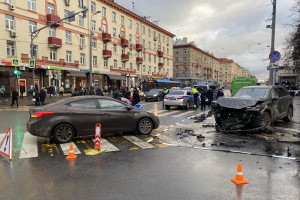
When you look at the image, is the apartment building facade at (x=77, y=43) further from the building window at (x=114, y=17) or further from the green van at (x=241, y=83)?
the green van at (x=241, y=83)

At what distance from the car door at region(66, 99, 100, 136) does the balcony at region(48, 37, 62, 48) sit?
2571 cm

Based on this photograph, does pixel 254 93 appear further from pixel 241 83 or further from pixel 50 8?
pixel 50 8

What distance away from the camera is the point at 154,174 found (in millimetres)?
4832

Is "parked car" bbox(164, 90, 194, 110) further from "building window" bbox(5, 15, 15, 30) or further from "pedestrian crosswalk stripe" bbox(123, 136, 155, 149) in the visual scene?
"building window" bbox(5, 15, 15, 30)

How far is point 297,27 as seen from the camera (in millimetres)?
22016

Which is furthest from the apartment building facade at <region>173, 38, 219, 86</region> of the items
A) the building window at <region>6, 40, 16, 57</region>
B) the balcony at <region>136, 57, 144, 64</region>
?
the building window at <region>6, 40, 16, 57</region>

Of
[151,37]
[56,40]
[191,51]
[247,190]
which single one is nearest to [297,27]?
[247,190]

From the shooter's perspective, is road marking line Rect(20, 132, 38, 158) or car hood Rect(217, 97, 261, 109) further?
car hood Rect(217, 97, 261, 109)

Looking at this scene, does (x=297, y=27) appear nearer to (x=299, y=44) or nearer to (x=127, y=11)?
(x=299, y=44)

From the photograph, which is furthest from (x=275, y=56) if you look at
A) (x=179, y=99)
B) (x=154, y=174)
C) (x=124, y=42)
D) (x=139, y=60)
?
(x=139, y=60)

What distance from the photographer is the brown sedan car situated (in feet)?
23.4

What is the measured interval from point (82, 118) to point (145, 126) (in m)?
2.31

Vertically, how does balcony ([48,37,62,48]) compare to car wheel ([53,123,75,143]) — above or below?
above

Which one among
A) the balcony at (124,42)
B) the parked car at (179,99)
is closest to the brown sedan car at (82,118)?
the parked car at (179,99)
